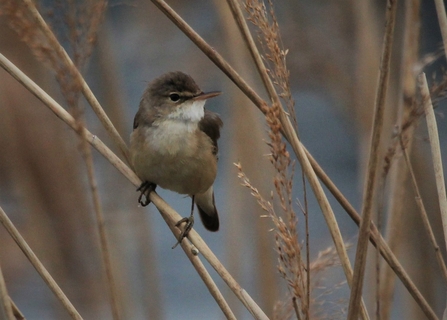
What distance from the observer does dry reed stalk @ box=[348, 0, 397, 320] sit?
141 cm

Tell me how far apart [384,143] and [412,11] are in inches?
51.4

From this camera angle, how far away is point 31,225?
11.3 feet

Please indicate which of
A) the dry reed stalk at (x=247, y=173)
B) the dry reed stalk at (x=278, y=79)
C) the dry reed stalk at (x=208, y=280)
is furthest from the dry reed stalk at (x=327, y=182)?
the dry reed stalk at (x=247, y=173)

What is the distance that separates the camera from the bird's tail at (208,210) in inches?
126

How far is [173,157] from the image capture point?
2578 millimetres

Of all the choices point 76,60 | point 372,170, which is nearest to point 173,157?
point 76,60

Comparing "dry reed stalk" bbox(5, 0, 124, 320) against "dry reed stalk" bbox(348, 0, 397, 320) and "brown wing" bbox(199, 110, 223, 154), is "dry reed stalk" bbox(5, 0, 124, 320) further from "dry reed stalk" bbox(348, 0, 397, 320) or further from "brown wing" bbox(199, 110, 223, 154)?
"brown wing" bbox(199, 110, 223, 154)

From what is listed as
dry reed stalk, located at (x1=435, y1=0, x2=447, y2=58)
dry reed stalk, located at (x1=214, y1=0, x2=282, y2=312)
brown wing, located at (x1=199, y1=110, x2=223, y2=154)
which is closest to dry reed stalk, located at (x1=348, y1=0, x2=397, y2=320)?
dry reed stalk, located at (x1=435, y1=0, x2=447, y2=58)

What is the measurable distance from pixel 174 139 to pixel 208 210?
0.74 meters

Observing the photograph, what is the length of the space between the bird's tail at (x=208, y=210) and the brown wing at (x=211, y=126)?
46 cm

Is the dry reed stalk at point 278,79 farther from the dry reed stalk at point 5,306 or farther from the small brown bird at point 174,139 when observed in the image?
the dry reed stalk at point 5,306

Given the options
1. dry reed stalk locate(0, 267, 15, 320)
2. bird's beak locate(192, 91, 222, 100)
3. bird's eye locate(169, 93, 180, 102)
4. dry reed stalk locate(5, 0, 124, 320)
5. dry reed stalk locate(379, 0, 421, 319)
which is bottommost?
dry reed stalk locate(0, 267, 15, 320)

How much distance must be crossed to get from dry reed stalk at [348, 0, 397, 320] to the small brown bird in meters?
1.08

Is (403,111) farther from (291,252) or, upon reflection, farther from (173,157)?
(173,157)
